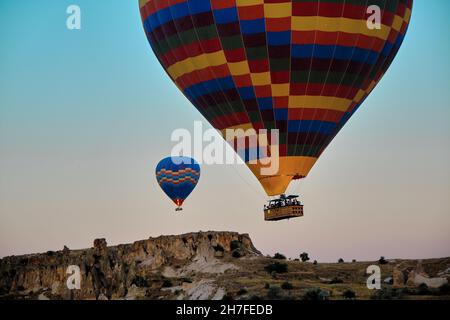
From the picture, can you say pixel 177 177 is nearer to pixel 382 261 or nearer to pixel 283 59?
pixel 382 261

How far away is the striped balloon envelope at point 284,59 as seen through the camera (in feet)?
138

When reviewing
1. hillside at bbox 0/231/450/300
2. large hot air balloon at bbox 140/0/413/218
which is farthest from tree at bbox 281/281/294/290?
large hot air balloon at bbox 140/0/413/218

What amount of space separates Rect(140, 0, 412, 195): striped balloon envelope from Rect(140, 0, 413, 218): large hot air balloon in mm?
45

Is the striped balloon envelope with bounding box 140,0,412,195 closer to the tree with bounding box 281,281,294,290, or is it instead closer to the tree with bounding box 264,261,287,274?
the tree with bounding box 281,281,294,290

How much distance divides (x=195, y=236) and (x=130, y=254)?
7.42 meters

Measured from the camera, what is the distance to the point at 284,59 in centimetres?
4269

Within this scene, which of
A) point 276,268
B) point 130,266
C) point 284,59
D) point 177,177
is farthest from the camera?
point 130,266

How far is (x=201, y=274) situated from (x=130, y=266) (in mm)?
6276

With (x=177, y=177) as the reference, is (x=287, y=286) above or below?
below

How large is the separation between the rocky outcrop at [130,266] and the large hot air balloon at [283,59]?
2104 cm

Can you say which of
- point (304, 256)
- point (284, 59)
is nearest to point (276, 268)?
point (304, 256)

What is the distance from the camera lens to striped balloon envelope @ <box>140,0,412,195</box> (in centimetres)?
4219

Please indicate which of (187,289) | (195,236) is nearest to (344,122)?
(187,289)

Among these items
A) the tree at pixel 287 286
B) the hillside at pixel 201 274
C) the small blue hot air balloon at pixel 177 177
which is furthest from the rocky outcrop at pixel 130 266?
the tree at pixel 287 286
